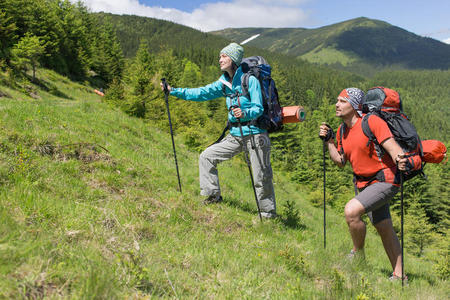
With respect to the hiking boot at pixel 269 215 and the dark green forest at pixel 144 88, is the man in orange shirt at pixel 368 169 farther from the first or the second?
the dark green forest at pixel 144 88

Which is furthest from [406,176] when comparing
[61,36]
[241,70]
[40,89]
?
[61,36]

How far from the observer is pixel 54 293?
1976mm

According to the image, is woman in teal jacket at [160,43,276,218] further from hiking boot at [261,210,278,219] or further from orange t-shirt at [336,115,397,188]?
orange t-shirt at [336,115,397,188]

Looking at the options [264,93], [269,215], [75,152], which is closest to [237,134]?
[264,93]

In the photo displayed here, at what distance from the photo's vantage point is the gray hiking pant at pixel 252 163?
17.5ft

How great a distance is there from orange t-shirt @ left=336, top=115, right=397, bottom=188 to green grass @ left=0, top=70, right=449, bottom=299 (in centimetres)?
136

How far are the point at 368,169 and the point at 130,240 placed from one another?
346 cm

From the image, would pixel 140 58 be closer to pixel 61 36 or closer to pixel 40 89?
pixel 61 36

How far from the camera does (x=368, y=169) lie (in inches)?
177

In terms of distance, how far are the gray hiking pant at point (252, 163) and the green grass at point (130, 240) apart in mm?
450

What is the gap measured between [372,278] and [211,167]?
3.10 meters

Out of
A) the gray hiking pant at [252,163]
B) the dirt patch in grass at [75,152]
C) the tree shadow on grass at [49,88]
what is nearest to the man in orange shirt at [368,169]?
the gray hiking pant at [252,163]

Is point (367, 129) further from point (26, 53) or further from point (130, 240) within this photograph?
point (26, 53)

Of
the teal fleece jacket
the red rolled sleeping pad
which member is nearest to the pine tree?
the teal fleece jacket
